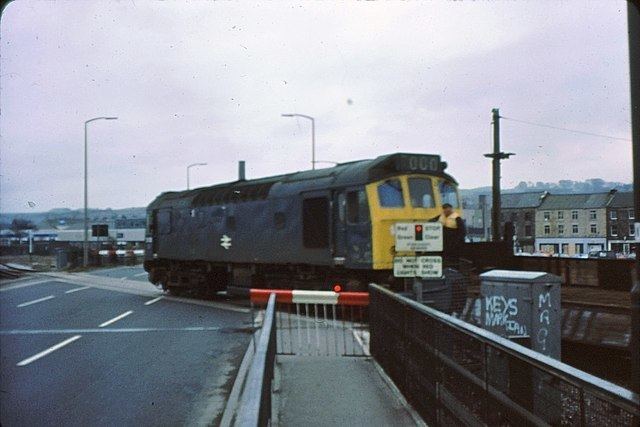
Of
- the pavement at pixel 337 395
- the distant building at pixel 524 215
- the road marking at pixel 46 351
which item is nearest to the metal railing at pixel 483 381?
the pavement at pixel 337 395

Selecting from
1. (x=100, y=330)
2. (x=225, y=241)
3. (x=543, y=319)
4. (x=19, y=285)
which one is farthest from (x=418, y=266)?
(x=19, y=285)

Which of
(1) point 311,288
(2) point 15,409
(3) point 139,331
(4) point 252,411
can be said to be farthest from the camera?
(1) point 311,288

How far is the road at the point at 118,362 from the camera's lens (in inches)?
305

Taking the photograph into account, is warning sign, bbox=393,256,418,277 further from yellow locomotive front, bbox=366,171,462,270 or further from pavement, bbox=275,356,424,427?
yellow locomotive front, bbox=366,171,462,270

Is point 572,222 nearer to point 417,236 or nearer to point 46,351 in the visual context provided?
point 417,236

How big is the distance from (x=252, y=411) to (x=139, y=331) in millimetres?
12649

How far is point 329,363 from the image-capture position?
9.83 meters

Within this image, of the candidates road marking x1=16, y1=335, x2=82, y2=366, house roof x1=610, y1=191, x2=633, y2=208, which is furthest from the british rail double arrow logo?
house roof x1=610, y1=191, x2=633, y2=208

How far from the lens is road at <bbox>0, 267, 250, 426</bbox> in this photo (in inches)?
305

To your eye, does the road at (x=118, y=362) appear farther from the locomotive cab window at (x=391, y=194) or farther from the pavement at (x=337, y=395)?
the locomotive cab window at (x=391, y=194)

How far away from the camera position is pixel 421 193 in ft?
53.9

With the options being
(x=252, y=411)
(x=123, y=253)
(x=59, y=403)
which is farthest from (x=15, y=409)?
(x=123, y=253)

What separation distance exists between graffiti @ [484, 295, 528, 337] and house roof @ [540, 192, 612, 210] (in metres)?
9.91

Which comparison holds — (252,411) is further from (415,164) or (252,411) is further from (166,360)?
(415,164)
